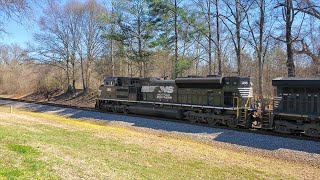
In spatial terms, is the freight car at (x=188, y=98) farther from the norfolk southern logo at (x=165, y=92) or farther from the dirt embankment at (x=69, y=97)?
the dirt embankment at (x=69, y=97)

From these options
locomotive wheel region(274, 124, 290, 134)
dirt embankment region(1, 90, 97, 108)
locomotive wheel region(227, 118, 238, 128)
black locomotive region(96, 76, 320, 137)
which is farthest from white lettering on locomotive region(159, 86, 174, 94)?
dirt embankment region(1, 90, 97, 108)

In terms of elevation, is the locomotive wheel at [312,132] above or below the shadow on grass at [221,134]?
above

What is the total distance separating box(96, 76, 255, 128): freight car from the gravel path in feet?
4.06

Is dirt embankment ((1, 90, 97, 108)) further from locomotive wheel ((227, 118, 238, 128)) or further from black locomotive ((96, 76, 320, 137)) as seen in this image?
locomotive wheel ((227, 118, 238, 128))

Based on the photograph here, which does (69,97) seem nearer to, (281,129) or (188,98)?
(188,98)

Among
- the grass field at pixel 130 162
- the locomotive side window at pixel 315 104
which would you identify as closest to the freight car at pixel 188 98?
the locomotive side window at pixel 315 104

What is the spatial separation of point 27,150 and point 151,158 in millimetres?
3845

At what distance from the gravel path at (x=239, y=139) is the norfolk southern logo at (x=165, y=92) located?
6.81 ft

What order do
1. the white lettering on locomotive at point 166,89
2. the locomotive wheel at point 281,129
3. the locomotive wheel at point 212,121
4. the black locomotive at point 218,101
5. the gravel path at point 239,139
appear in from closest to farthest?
the gravel path at point 239,139 < the black locomotive at point 218,101 < the locomotive wheel at point 281,129 < the locomotive wheel at point 212,121 < the white lettering on locomotive at point 166,89

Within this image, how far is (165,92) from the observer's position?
2106cm

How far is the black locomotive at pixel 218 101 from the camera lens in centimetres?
1391

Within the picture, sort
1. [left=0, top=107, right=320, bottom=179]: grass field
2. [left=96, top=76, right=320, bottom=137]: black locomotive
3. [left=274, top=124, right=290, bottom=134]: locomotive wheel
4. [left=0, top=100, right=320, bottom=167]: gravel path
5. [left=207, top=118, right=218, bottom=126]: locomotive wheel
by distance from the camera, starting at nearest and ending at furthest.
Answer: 1. [left=0, top=107, right=320, bottom=179]: grass field
2. [left=0, top=100, right=320, bottom=167]: gravel path
3. [left=96, top=76, right=320, bottom=137]: black locomotive
4. [left=274, top=124, right=290, bottom=134]: locomotive wheel
5. [left=207, top=118, right=218, bottom=126]: locomotive wheel

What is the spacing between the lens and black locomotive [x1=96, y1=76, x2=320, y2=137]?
548 inches

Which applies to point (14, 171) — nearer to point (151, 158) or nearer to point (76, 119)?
point (151, 158)
